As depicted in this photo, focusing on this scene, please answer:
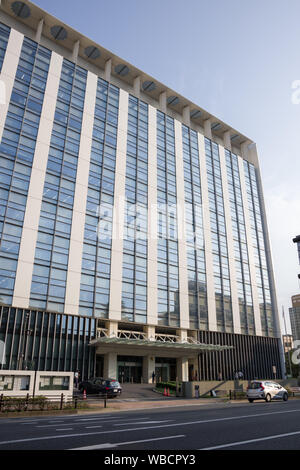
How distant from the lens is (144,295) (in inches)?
1699

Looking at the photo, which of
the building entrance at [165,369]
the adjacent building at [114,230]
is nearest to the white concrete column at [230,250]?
the adjacent building at [114,230]

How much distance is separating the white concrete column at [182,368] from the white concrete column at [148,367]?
14.9 ft

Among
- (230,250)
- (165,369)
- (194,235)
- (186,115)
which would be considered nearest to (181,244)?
(194,235)

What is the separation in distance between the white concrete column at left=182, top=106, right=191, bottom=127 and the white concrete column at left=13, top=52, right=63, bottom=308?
22887 mm

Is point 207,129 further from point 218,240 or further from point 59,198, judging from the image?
point 59,198

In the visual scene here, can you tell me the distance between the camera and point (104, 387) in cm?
2927

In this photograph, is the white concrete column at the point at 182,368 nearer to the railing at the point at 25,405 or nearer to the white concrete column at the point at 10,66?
the railing at the point at 25,405

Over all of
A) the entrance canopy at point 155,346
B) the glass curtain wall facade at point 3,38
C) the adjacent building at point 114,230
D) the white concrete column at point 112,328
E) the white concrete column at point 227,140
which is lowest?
the entrance canopy at point 155,346

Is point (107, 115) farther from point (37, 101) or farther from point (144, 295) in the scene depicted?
point (144, 295)

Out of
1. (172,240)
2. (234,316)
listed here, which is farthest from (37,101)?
(234,316)

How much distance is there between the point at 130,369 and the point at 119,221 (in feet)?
61.6

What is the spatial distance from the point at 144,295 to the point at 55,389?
2069 cm

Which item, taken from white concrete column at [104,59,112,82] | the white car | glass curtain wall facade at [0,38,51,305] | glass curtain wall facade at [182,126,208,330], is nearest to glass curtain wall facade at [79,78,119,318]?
white concrete column at [104,59,112,82]

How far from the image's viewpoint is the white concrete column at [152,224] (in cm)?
4344
